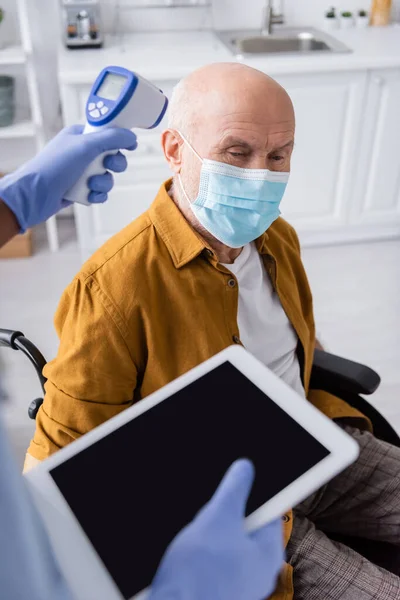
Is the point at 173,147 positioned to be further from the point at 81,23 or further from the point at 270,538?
the point at 81,23

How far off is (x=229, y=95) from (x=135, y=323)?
474 millimetres

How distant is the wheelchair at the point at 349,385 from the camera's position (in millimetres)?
1219

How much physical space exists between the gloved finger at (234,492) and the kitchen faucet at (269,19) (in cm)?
274

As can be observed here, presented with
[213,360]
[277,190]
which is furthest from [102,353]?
[277,190]

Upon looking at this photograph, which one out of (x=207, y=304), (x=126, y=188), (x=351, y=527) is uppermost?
(x=207, y=304)

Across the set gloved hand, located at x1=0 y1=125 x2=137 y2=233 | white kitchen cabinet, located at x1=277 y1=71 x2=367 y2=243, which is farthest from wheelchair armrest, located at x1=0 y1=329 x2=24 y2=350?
white kitchen cabinet, located at x1=277 y1=71 x2=367 y2=243

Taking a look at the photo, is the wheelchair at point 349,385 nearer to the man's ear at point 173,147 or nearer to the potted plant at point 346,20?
the man's ear at point 173,147

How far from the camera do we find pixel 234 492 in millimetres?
593

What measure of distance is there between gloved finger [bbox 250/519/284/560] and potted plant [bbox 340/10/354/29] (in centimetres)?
296

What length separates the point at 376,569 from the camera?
43.1 inches

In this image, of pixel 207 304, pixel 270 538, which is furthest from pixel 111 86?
pixel 270 538

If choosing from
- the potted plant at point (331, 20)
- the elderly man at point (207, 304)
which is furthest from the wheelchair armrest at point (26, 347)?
the potted plant at point (331, 20)

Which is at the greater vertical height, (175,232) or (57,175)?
(57,175)

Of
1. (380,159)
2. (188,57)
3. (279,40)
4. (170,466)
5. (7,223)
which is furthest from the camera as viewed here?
(279,40)
